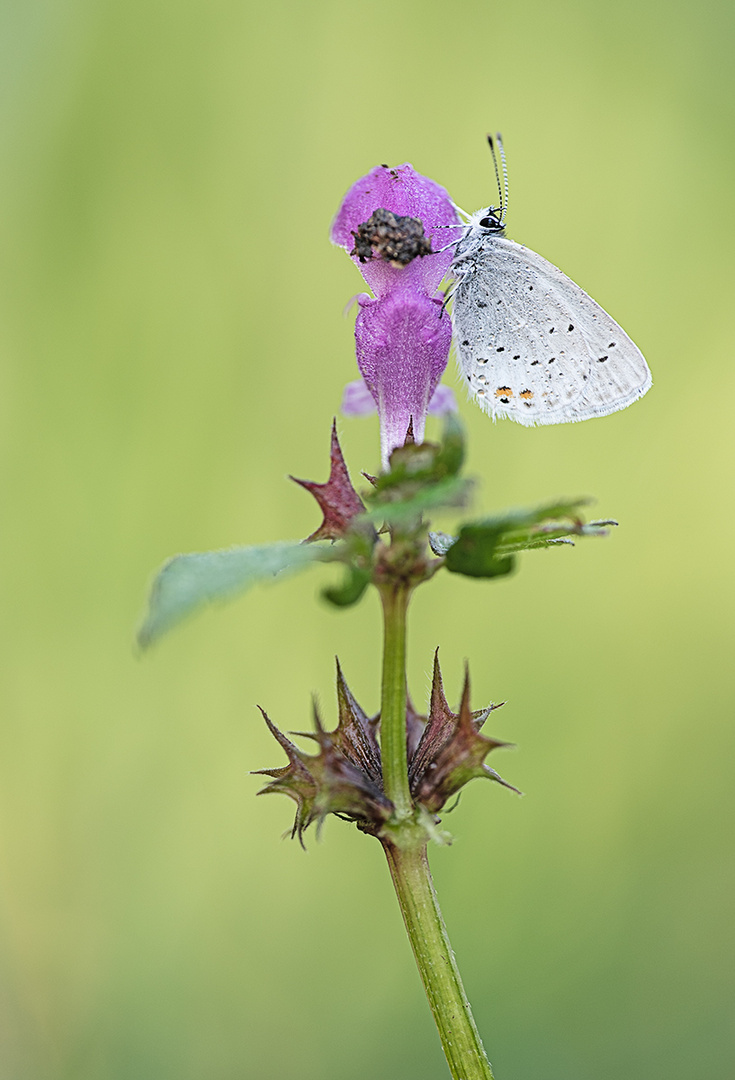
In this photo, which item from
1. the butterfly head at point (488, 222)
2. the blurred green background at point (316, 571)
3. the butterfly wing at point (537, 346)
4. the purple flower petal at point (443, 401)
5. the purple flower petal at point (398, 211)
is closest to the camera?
the purple flower petal at point (398, 211)

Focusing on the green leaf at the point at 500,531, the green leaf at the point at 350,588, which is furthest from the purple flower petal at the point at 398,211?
the green leaf at the point at 350,588

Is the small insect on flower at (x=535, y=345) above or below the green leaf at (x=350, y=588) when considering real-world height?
above

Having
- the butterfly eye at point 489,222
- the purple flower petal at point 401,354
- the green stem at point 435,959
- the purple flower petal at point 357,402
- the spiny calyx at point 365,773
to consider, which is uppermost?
the butterfly eye at point 489,222

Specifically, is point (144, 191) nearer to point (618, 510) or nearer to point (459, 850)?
point (618, 510)

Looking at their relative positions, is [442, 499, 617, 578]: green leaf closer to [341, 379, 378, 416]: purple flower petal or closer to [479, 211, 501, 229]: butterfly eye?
[341, 379, 378, 416]: purple flower petal

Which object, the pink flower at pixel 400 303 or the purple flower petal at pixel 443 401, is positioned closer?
the pink flower at pixel 400 303

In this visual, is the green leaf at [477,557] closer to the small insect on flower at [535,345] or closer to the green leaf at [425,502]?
the green leaf at [425,502]

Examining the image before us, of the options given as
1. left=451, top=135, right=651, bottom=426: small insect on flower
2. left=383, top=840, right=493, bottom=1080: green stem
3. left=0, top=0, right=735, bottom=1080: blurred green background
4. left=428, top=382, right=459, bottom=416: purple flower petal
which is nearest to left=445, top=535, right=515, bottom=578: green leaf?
left=383, top=840, right=493, bottom=1080: green stem

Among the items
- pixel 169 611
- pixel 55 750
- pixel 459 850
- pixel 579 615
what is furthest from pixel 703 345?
pixel 169 611
